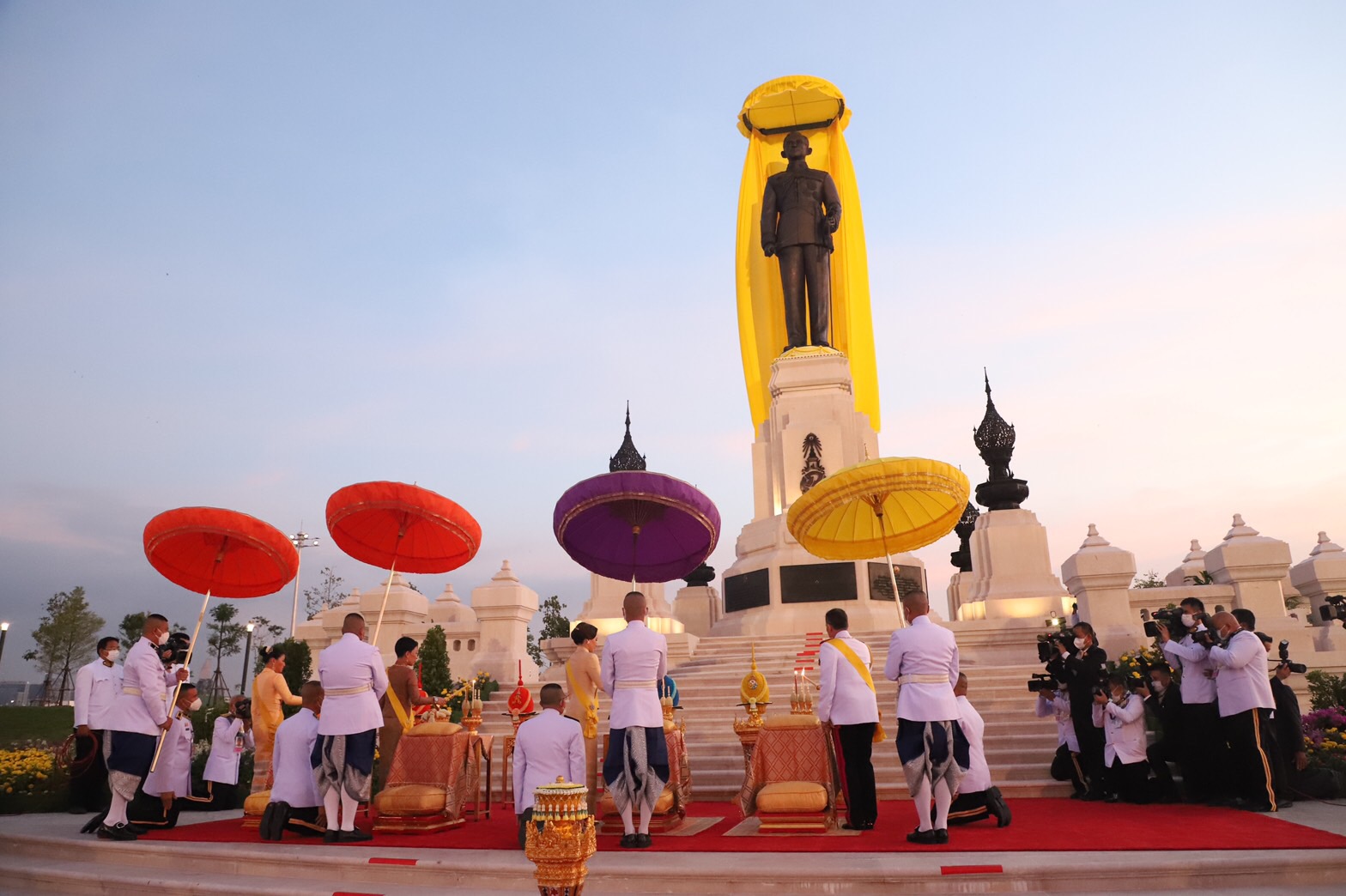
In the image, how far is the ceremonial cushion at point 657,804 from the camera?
670 centimetres

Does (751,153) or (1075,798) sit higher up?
(751,153)

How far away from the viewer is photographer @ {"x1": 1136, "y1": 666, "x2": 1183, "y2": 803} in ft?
25.3

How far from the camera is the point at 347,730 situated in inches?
266

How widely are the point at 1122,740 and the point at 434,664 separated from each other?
31.3ft

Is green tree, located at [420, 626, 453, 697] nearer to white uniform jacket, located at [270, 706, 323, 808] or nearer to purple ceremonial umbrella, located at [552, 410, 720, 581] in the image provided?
purple ceremonial umbrella, located at [552, 410, 720, 581]

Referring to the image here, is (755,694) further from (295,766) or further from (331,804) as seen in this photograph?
(295,766)

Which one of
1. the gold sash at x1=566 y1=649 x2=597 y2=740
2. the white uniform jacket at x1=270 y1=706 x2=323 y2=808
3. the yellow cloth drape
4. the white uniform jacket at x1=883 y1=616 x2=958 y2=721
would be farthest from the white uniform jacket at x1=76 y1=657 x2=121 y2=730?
the yellow cloth drape

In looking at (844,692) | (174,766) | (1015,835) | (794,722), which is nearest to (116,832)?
(174,766)

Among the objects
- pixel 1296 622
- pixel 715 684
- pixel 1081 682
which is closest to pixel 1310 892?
pixel 1081 682

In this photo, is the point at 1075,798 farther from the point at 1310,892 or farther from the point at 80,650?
the point at 80,650

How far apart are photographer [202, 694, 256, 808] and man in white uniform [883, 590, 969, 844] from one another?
6.57 metres

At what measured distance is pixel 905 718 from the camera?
6.33 metres

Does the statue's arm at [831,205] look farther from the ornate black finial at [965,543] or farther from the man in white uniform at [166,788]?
the man in white uniform at [166,788]

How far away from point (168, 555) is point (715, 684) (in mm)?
7147
